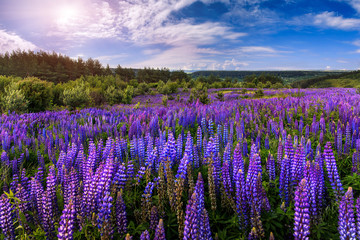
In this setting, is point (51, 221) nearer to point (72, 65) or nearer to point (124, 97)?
point (124, 97)

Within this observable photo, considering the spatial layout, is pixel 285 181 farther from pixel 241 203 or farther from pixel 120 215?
pixel 120 215

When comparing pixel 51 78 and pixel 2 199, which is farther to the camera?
pixel 51 78

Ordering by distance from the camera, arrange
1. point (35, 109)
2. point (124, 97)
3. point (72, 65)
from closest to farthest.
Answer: point (35, 109), point (124, 97), point (72, 65)

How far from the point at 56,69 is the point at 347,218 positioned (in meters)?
85.4

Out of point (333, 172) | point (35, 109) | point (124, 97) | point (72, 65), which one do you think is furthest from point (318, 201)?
point (72, 65)

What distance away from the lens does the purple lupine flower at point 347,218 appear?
6.23 ft

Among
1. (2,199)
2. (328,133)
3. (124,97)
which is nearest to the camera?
(2,199)

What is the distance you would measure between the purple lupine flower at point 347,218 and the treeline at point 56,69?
233 feet

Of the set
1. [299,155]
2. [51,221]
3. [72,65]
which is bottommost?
[51,221]

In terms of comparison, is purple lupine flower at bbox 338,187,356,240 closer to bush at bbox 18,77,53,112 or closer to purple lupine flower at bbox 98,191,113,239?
purple lupine flower at bbox 98,191,113,239

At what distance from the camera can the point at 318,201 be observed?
2.62 meters

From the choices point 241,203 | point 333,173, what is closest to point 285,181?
point 333,173

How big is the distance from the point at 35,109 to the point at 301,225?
1899cm

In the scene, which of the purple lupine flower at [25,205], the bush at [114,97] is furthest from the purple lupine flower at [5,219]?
the bush at [114,97]
